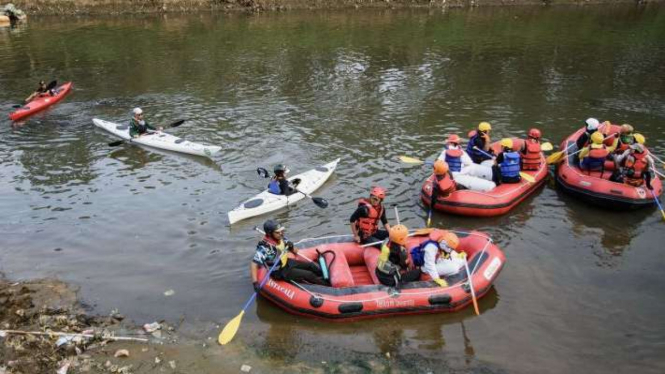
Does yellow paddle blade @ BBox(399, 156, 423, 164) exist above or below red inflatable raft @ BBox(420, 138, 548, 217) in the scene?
above

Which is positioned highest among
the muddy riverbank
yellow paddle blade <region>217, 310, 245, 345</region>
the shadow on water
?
the muddy riverbank

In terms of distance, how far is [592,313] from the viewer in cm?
866

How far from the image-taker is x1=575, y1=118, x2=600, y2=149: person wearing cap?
1302cm

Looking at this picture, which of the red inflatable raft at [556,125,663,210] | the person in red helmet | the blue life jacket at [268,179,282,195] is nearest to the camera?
the person in red helmet

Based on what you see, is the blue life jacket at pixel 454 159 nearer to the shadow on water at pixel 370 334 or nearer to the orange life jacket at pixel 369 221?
the orange life jacket at pixel 369 221

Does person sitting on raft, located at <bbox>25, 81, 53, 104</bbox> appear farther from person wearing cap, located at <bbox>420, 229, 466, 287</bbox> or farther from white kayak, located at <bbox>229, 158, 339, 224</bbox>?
person wearing cap, located at <bbox>420, 229, 466, 287</bbox>

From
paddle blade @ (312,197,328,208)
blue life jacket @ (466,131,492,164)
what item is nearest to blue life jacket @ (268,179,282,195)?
paddle blade @ (312,197,328,208)

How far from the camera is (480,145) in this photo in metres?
13.1

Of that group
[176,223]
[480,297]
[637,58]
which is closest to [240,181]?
[176,223]

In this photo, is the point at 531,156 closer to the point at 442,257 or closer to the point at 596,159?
the point at 596,159

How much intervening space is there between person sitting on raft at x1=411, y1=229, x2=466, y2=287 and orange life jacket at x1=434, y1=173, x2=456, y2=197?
230 centimetres

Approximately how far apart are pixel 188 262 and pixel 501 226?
6665 millimetres

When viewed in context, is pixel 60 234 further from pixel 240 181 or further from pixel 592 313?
pixel 592 313

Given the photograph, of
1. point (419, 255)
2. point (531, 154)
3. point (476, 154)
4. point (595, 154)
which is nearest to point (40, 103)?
point (476, 154)
